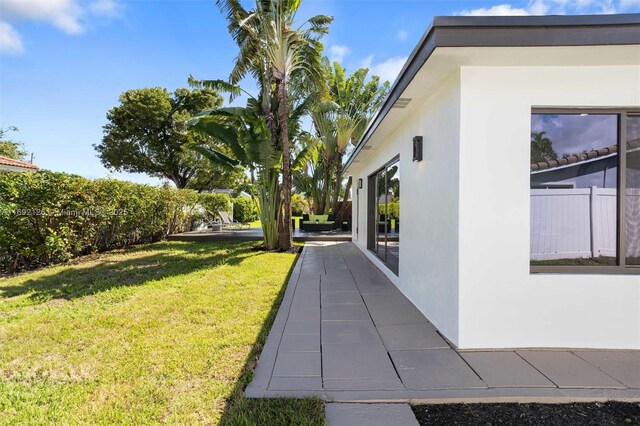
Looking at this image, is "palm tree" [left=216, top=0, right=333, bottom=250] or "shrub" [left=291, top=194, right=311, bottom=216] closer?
"palm tree" [left=216, top=0, right=333, bottom=250]

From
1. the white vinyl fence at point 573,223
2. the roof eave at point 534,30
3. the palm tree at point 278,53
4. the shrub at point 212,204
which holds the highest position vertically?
the palm tree at point 278,53

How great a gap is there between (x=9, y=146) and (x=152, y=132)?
40.4 ft

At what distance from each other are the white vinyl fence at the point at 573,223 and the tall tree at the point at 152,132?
1080 inches

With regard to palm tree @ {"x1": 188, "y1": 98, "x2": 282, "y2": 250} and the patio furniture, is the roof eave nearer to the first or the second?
palm tree @ {"x1": 188, "y1": 98, "x2": 282, "y2": 250}

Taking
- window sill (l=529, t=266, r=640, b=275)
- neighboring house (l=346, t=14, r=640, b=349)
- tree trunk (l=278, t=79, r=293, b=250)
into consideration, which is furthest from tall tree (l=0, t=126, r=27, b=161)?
window sill (l=529, t=266, r=640, b=275)

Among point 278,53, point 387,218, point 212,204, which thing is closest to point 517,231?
point 387,218

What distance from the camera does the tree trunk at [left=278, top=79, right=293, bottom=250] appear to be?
10.5 meters

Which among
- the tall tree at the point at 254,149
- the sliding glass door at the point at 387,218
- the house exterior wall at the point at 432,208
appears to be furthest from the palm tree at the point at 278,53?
the house exterior wall at the point at 432,208

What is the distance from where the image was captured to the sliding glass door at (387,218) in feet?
25.4

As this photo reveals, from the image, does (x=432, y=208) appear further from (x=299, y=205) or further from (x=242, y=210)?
(x=299, y=205)

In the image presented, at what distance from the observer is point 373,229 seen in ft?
32.4

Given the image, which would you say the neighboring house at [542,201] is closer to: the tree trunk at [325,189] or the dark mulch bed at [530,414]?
the dark mulch bed at [530,414]

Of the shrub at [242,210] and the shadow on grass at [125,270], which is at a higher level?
the shrub at [242,210]

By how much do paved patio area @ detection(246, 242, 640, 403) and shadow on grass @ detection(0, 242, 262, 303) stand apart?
13.8 ft
